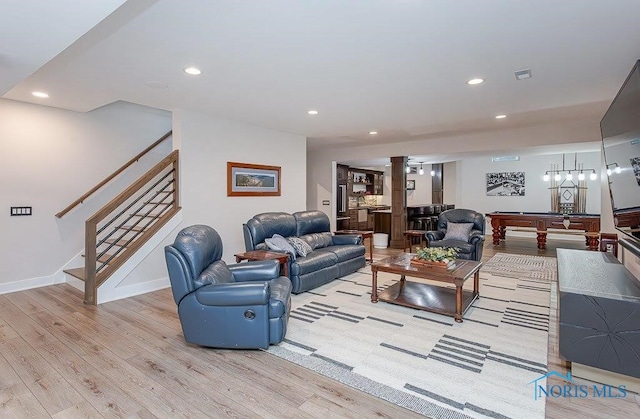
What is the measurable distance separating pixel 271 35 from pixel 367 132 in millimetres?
4126

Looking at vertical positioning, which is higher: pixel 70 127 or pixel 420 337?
pixel 70 127

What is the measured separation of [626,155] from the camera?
8.99ft

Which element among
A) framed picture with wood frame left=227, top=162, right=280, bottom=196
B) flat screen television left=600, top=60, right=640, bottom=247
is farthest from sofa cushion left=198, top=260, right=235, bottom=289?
flat screen television left=600, top=60, right=640, bottom=247

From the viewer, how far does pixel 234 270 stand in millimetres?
3191

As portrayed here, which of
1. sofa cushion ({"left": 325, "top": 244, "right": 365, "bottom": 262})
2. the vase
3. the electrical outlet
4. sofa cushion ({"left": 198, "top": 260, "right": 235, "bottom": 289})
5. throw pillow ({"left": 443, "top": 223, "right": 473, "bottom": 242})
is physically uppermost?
the electrical outlet

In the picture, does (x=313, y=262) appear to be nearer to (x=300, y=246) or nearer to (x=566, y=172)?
(x=300, y=246)

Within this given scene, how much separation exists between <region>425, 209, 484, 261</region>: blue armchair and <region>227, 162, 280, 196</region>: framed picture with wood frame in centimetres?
295

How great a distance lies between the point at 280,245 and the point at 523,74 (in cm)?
333

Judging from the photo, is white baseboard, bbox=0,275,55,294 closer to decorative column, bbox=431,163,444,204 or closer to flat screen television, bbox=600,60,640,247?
flat screen television, bbox=600,60,640,247

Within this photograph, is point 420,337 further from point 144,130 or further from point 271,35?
point 144,130

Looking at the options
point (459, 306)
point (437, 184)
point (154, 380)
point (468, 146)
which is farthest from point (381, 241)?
point (154, 380)

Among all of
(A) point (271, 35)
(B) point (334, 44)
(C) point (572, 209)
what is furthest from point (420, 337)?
(C) point (572, 209)

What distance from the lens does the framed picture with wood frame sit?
5.32 meters

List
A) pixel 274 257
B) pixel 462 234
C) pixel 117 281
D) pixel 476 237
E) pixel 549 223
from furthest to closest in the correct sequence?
pixel 549 223 < pixel 462 234 < pixel 476 237 < pixel 117 281 < pixel 274 257
